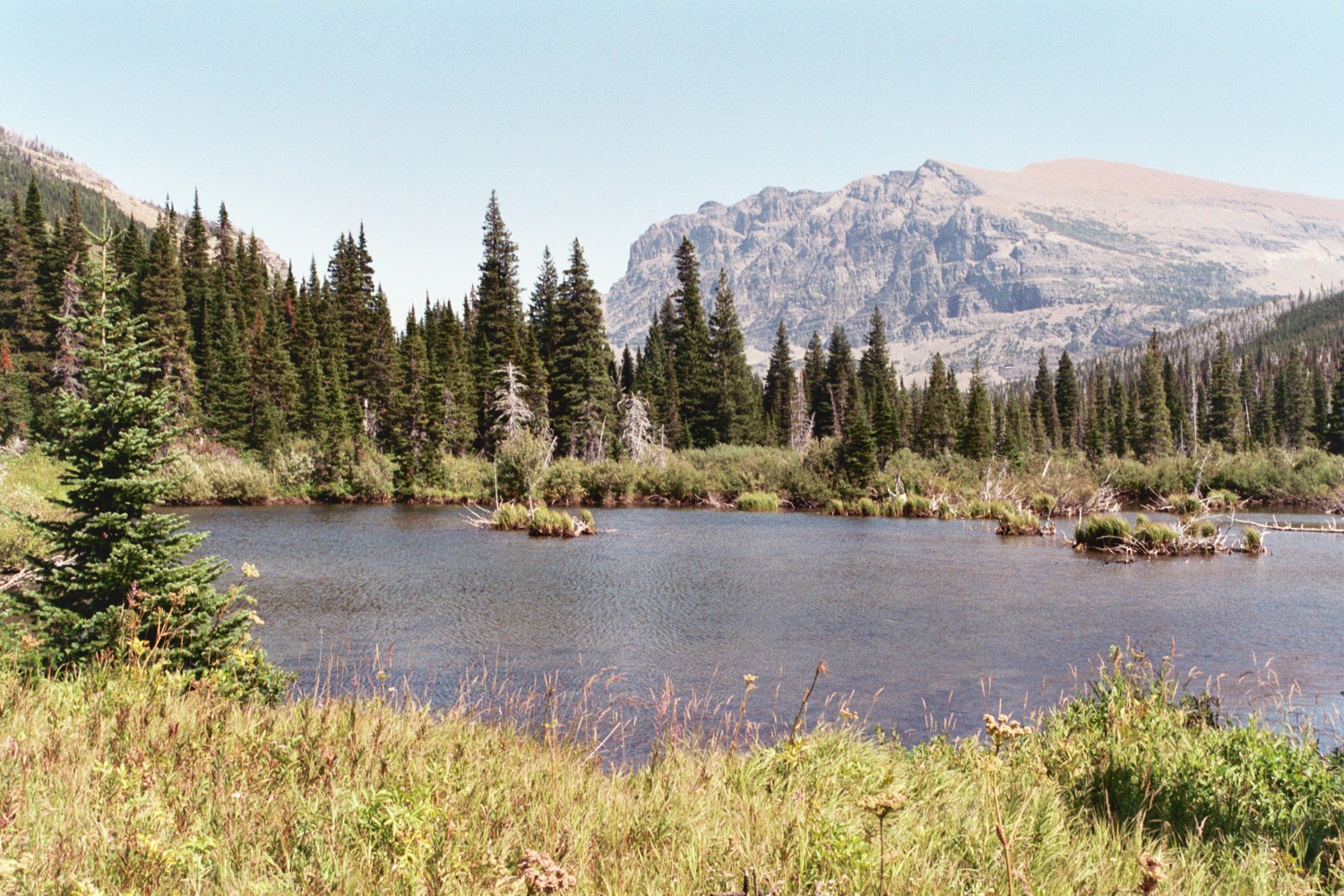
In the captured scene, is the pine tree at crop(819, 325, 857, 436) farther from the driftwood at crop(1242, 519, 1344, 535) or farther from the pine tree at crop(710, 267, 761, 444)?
the driftwood at crop(1242, 519, 1344, 535)

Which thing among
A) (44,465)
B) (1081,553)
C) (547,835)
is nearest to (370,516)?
(44,465)

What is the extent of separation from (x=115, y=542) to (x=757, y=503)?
43.3 m

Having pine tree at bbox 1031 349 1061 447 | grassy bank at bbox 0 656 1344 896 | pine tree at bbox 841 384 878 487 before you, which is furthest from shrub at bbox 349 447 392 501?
pine tree at bbox 1031 349 1061 447

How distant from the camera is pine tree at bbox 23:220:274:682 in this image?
8.91 meters

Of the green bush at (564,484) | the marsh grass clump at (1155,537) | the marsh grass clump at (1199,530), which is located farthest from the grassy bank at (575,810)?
the green bush at (564,484)

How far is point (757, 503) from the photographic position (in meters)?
51.1

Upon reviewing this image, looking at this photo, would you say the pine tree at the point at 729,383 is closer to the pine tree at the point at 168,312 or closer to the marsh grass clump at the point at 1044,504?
the marsh grass clump at the point at 1044,504

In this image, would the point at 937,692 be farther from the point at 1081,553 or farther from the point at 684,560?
the point at 1081,553

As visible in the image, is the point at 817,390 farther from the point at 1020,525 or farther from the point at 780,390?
the point at 1020,525

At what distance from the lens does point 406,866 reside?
A: 144 inches

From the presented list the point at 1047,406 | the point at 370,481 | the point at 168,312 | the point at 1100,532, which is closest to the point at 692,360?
the point at 370,481

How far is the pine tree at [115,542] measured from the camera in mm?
8906

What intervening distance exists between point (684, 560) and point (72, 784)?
2409cm

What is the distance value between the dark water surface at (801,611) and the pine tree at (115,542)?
129 inches
